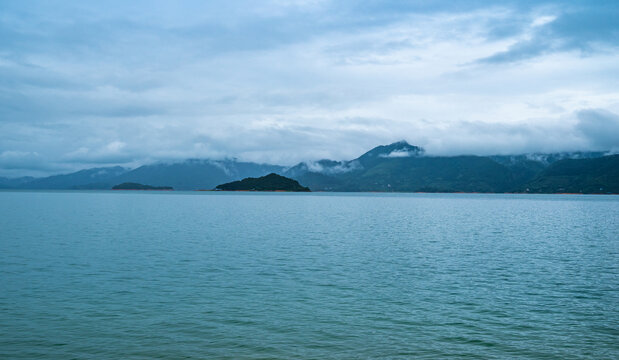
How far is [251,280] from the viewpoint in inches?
1496

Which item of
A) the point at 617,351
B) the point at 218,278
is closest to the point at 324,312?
the point at 218,278

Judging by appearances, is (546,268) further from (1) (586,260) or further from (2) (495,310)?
(2) (495,310)

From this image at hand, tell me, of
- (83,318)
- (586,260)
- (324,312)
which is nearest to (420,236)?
(586,260)

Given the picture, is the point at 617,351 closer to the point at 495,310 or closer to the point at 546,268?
the point at 495,310

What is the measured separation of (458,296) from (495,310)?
389 centimetres

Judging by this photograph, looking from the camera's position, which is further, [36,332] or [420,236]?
[420,236]

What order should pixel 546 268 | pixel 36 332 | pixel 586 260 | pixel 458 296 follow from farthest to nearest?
pixel 586 260
pixel 546 268
pixel 458 296
pixel 36 332

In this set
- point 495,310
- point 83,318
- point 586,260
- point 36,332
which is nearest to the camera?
point 36,332

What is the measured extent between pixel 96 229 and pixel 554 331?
77299 millimetres

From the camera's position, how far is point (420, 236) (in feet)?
241

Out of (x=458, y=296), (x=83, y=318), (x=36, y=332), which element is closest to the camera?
(x=36, y=332)

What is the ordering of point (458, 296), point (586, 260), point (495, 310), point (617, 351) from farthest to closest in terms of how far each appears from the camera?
point (586, 260), point (458, 296), point (495, 310), point (617, 351)

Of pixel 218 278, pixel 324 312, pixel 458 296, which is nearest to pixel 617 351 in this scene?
pixel 458 296

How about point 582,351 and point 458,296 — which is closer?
point 582,351
